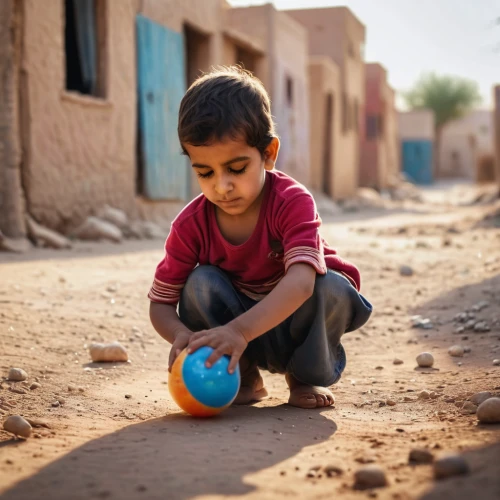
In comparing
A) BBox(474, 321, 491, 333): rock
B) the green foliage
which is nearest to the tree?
the green foliage

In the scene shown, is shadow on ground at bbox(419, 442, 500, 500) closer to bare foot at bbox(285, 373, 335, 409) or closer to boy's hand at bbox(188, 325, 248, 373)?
boy's hand at bbox(188, 325, 248, 373)

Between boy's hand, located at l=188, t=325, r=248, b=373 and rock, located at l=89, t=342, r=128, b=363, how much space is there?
1.29 m

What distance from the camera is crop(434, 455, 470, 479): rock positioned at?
1629 mm

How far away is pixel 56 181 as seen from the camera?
733 centimetres

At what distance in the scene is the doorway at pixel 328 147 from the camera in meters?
18.3

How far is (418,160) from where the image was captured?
38.2 m

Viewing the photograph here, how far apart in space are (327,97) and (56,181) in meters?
12.3

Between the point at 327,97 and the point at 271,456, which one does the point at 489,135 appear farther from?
the point at 271,456

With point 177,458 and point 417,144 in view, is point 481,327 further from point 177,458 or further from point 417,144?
point 417,144

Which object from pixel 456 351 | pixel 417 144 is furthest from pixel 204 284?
pixel 417 144

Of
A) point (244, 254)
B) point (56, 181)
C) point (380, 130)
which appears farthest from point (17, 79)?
point (380, 130)

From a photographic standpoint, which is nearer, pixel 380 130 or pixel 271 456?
pixel 271 456

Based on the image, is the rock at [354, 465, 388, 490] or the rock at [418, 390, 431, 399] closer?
the rock at [354, 465, 388, 490]

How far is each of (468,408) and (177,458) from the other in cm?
113
